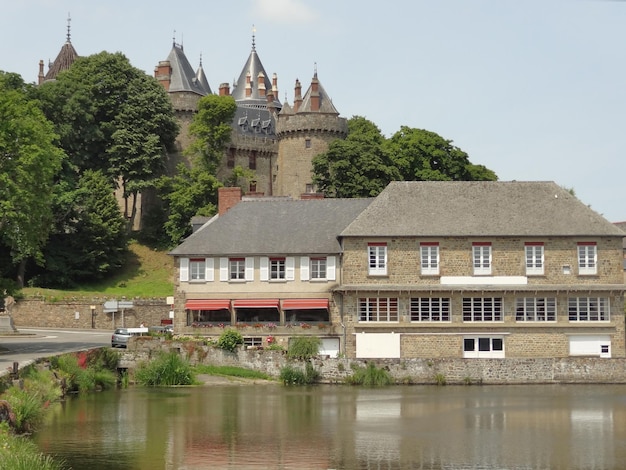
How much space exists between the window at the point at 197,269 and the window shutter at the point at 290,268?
3.97 meters

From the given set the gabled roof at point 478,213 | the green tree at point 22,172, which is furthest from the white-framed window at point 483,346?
the green tree at point 22,172

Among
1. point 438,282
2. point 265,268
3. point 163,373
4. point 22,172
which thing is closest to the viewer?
point 22,172

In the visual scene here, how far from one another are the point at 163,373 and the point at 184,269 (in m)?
7.96

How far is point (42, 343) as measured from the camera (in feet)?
155

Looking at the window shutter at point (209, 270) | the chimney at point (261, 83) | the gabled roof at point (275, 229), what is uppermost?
the chimney at point (261, 83)

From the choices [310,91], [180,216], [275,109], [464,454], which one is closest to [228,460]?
[464,454]

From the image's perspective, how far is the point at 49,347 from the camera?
144 ft

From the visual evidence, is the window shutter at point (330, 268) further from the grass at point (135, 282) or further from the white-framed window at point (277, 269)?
the grass at point (135, 282)

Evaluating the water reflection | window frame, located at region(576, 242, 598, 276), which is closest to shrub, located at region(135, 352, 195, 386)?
the water reflection

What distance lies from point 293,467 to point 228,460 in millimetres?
1930

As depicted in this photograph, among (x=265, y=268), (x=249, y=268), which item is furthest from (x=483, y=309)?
(x=249, y=268)

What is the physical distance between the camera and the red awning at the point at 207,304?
47.8 metres

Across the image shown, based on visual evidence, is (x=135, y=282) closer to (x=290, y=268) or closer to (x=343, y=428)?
(x=290, y=268)

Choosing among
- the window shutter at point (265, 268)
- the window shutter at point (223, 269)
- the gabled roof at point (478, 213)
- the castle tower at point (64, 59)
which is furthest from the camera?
the castle tower at point (64, 59)
